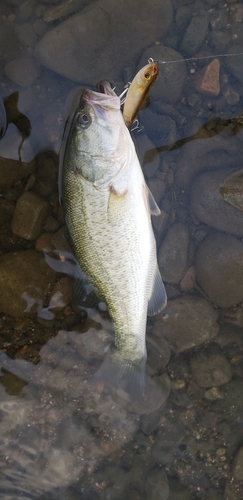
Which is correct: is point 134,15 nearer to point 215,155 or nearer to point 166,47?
point 166,47

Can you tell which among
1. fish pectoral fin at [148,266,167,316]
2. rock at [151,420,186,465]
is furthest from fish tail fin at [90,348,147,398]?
rock at [151,420,186,465]

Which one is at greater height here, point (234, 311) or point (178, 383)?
point (234, 311)

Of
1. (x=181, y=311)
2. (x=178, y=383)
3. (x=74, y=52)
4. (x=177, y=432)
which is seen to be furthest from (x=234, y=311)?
(x=74, y=52)

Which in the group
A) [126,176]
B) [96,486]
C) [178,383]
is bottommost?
[96,486]

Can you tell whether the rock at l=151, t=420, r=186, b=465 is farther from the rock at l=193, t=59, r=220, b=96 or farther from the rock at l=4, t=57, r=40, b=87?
the rock at l=4, t=57, r=40, b=87

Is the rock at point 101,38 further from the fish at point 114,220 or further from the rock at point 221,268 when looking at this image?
the rock at point 221,268
